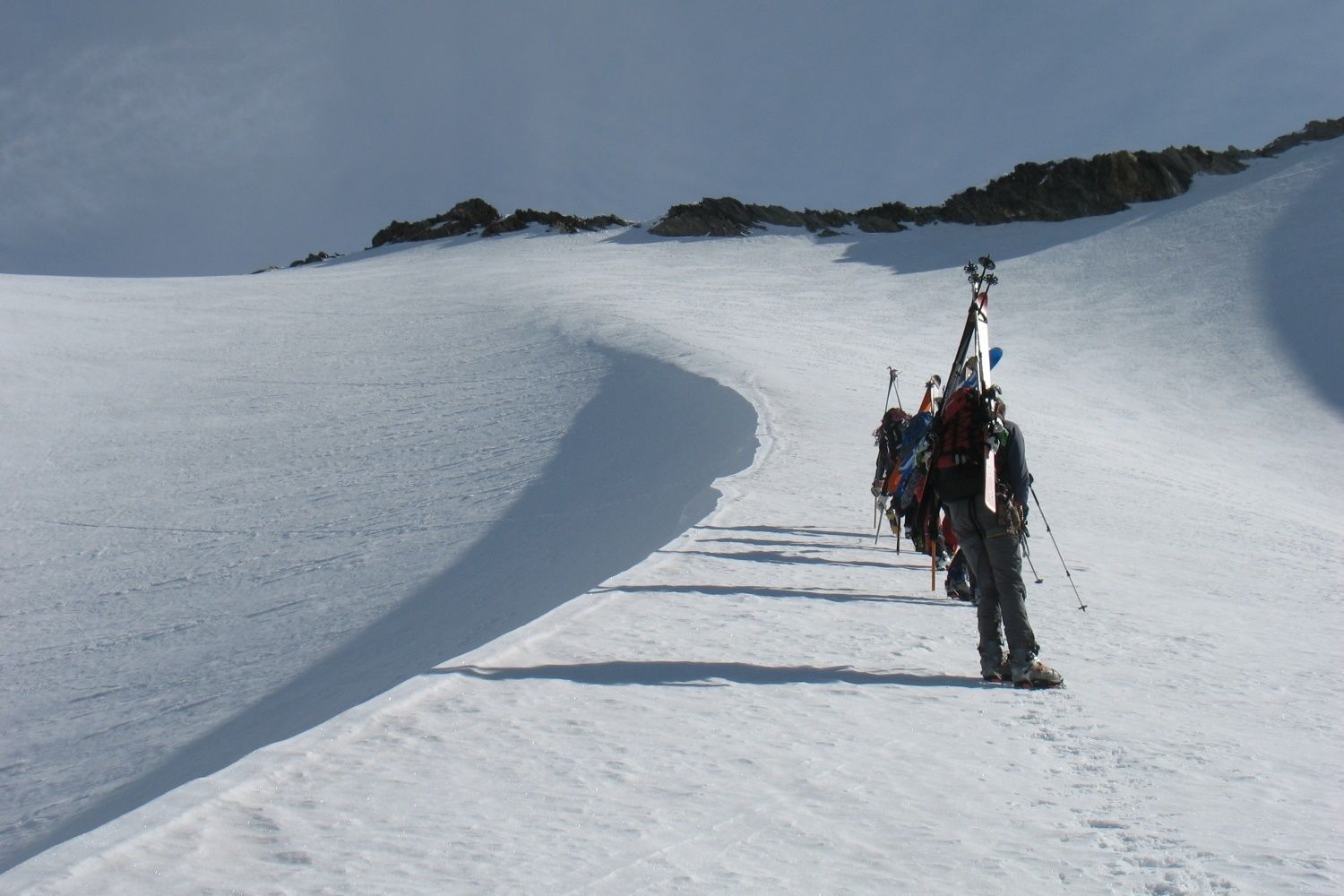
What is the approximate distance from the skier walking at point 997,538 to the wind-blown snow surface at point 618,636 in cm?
30

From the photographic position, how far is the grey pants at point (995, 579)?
5547 mm

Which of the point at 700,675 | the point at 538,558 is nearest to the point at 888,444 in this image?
the point at 538,558

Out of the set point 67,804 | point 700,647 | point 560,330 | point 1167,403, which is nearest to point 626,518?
point 700,647

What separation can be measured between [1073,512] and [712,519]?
5088 millimetres

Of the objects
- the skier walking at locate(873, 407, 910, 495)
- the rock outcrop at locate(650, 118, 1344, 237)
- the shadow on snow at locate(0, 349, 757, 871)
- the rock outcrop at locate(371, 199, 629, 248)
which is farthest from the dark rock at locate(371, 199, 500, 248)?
the skier walking at locate(873, 407, 910, 495)

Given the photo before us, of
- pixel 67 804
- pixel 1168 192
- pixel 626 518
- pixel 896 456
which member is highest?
pixel 1168 192

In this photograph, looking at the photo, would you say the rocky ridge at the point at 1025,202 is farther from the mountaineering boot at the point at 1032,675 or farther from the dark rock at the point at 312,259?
the mountaineering boot at the point at 1032,675

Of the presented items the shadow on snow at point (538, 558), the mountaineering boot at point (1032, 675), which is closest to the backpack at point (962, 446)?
the mountaineering boot at point (1032, 675)

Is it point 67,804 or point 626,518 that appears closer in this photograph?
point 67,804

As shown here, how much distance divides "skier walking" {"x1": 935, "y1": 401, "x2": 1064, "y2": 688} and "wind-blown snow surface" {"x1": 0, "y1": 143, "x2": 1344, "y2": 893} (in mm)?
298

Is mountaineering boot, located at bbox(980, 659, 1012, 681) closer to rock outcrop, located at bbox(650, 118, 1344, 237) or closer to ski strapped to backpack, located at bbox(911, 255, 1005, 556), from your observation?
ski strapped to backpack, located at bbox(911, 255, 1005, 556)

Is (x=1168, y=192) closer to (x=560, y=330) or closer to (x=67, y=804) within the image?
(x=560, y=330)

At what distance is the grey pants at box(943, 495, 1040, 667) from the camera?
5547 millimetres

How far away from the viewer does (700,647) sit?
5.61m
